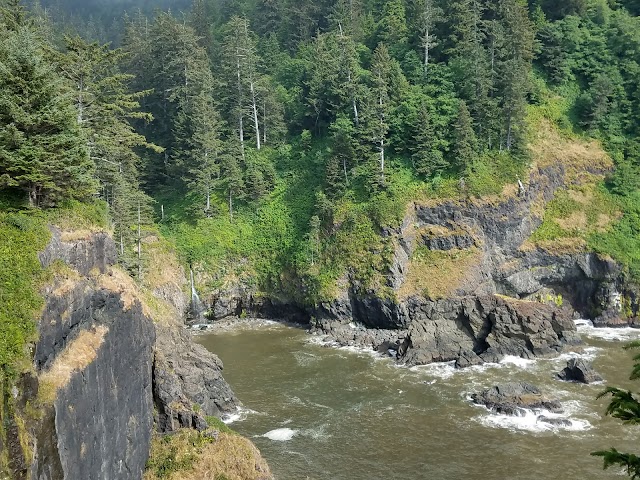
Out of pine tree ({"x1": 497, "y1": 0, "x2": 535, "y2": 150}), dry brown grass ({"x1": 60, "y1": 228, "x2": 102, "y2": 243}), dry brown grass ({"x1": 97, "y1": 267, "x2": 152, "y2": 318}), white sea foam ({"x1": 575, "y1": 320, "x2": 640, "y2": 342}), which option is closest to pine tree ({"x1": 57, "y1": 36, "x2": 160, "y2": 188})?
dry brown grass ({"x1": 60, "y1": 228, "x2": 102, "y2": 243})

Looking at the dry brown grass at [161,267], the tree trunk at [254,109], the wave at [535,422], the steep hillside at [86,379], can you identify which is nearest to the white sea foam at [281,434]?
the steep hillside at [86,379]

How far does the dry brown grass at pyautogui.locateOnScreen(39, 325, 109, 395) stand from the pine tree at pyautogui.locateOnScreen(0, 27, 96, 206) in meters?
6.35

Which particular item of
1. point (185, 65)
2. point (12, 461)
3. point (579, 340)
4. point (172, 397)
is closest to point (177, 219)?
point (185, 65)

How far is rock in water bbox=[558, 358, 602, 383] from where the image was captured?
3491 centimetres

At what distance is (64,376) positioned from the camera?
55.6ft

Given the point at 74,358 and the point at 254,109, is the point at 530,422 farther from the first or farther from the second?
A: the point at 254,109

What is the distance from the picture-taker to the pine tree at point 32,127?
20156 mm

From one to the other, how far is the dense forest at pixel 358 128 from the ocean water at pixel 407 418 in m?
9.97

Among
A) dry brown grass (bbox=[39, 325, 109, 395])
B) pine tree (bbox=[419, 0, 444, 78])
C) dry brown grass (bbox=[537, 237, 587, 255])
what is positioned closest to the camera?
dry brown grass (bbox=[39, 325, 109, 395])

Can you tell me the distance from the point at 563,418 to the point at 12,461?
27.5 m

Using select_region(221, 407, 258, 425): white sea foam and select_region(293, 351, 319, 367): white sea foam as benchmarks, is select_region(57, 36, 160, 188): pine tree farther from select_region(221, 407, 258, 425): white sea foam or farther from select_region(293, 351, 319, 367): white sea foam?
select_region(293, 351, 319, 367): white sea foam

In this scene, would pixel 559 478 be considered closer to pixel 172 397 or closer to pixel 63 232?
pixel 172 397

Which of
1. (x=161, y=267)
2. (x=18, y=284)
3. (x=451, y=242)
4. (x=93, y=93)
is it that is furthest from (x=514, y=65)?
(x=18, y=284)

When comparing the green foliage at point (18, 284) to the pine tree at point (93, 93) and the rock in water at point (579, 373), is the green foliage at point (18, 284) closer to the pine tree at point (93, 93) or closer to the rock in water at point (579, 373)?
the pine tree at point (93, 93)
